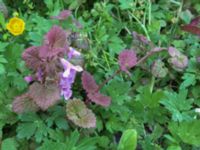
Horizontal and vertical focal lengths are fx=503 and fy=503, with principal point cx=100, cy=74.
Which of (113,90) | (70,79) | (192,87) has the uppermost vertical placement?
(70,79)

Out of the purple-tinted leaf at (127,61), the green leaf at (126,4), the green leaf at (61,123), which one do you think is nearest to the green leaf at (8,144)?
the green leaf at (61,123)

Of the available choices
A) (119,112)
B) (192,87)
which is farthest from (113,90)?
(192,87)

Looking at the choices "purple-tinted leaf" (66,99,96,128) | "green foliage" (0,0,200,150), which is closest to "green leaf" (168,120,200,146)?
"green foliage" (0,0,200,150)

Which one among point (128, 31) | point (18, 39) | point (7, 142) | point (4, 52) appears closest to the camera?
point (7, 142)

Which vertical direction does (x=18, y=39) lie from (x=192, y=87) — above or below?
above

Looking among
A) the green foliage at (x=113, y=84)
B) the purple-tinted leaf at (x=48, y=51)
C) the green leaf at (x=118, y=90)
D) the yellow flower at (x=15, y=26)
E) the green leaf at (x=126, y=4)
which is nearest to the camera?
the purple-tinted leaf at (x=48, y=51)

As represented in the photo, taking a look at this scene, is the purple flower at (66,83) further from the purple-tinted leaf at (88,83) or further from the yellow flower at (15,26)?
the yellow flower at (15,26)

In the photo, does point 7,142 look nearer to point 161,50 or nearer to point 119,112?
point 119,112

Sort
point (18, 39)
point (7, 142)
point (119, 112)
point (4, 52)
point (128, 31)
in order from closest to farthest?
point (7, 142)
point (119, 112)
point (4, 52)
point (18, 39)
point (128, 31)
